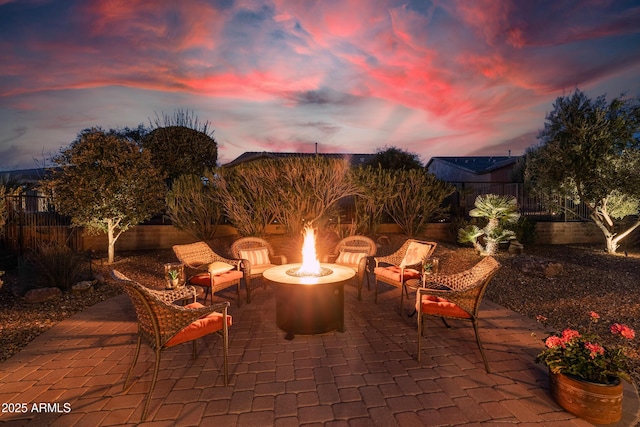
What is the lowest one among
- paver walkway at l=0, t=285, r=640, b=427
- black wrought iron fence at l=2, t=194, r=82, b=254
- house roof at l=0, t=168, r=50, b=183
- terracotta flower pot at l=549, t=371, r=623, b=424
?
paver walkway at l=0, t=285, r=640, b=427

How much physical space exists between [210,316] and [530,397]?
3172mm

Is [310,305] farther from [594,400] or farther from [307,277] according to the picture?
[594,400]

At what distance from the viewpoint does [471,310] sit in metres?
3.45

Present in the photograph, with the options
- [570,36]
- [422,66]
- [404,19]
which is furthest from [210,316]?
[570,36]

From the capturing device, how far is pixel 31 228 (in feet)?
28.7

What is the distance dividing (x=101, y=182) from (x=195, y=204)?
2.72 metres

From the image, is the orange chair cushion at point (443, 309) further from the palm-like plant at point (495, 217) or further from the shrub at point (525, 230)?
the shrub at point (525, 230)

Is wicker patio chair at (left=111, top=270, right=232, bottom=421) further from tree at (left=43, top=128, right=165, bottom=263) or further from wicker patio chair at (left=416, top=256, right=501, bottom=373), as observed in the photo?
tree at (left=43, top=128, right=165, bottom=263)

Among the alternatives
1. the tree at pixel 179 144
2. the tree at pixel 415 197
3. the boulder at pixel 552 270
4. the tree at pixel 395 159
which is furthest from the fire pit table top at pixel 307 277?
the tree at pixel 395 159

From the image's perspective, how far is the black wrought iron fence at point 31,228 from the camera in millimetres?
8453

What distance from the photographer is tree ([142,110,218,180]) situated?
47.0 feet

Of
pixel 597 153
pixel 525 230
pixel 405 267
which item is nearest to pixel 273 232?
pixel 405 267

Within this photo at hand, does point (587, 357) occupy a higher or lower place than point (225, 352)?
higher

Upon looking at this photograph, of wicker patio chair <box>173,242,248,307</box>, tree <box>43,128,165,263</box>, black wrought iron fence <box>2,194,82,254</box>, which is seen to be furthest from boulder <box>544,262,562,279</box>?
black wrought iron fence <box>2,194,82,254</box>
